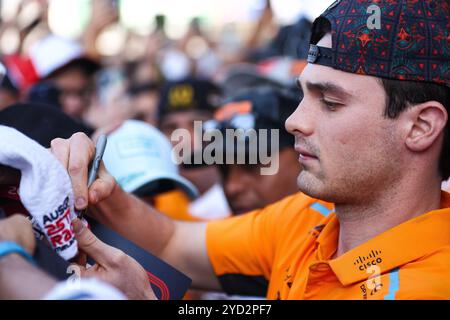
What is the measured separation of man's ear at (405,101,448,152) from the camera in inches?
88.9

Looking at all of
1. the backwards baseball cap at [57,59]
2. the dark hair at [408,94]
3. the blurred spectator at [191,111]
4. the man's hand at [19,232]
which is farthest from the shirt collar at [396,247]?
the backwards baseball cap at [57,59]

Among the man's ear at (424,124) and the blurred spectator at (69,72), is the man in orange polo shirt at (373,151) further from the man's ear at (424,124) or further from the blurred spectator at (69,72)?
the blurred spectator at (69,72)

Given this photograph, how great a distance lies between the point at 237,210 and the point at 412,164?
1797 mm

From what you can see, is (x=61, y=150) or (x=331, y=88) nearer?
(x=61, y=150)

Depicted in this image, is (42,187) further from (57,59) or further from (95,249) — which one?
(57,59)

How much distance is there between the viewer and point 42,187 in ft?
5.38

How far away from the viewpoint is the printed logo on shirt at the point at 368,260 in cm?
220

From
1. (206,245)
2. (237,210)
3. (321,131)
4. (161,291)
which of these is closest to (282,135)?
(237,210)

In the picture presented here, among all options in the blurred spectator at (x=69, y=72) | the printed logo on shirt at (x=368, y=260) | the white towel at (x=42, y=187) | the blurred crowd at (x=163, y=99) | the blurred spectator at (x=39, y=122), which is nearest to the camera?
the white towel at (x=42, y=187)

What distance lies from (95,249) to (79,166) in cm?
27

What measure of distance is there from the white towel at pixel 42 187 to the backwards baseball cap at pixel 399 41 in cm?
103

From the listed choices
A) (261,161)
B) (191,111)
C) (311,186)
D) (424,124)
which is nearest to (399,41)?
(424,124)

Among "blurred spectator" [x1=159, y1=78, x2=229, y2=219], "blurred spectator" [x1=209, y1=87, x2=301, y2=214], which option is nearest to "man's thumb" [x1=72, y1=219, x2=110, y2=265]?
"blurred spectator" [x1=209, y1=87, x2=301, y2=214]

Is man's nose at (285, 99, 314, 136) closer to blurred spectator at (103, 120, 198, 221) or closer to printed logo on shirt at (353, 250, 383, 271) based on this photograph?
printed logo on shirt at (353, 250, 383, 271)
